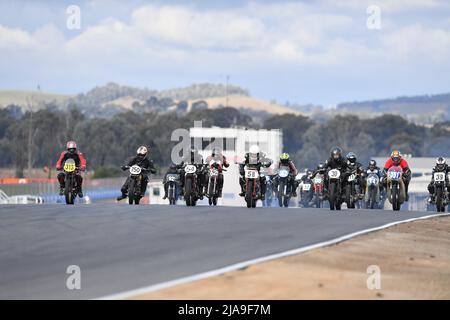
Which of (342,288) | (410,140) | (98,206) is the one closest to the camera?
(342,288)

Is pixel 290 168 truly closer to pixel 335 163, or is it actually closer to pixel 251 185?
pixel 251 185

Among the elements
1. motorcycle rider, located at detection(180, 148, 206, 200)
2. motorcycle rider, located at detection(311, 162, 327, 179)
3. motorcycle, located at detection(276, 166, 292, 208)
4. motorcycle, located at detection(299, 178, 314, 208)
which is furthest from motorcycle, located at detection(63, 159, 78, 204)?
motorcycle, located at detection(299, 178, 314, 208)

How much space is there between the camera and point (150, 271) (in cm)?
1532

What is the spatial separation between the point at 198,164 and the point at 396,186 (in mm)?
5250

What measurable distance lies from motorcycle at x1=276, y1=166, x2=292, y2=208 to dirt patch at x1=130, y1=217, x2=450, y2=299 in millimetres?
16468

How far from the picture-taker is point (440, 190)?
32.3 meters

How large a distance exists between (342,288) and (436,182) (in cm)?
1844

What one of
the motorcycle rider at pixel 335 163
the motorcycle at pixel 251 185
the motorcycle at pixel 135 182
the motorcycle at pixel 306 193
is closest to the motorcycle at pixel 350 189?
the motorcycle rider at pixel 335 163

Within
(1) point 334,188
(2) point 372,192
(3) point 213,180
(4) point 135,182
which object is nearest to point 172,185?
(3) point 213,180

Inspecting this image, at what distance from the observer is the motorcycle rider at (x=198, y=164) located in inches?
1219

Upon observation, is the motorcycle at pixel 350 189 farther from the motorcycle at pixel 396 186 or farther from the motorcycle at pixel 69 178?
the motorcycle at pixel 69 178

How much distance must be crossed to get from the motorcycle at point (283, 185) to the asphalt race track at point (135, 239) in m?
8.35

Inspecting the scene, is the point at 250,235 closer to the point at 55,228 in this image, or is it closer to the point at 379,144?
the point at 55,228
